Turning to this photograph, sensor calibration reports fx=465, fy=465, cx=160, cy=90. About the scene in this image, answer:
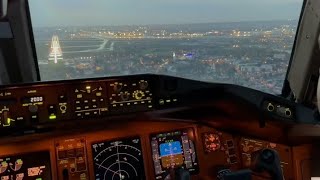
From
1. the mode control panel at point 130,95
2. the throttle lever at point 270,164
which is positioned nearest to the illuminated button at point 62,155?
the mode control panel at point 130,95

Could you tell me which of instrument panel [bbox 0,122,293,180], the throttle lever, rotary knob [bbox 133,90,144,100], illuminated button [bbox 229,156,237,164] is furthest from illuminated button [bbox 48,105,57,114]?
illuminated button [bbox 229,156,237,164]

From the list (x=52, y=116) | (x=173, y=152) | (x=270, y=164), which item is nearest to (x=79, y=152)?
(x=52, y=116)

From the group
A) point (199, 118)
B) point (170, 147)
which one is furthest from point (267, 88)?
point (170, 147)

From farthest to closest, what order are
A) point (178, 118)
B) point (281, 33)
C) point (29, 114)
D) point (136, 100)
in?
point (281, 33), point (178, 118), point (136, 100), point (29, 114)

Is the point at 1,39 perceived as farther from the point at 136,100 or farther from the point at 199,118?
the point at 199,118

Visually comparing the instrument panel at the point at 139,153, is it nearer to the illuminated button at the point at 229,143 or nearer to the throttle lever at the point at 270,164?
the illuminated button at the point at 229,143
